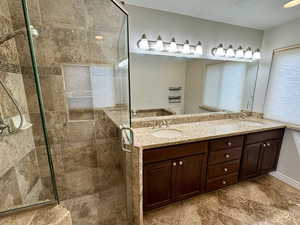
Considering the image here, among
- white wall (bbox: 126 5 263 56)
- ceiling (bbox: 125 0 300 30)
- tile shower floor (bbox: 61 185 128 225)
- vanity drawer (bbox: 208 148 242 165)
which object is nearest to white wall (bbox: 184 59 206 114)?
white wall (bbox: 126 5 263 56)

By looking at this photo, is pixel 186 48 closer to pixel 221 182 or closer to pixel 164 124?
pixel 164 124

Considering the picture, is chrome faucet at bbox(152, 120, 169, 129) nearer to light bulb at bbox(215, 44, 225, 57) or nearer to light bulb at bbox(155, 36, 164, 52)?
light bulb at bbox(155, 36, 164, 52)

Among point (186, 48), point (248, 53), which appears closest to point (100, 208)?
point (186, 48)

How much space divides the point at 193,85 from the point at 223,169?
123 centimetres

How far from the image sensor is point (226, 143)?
5.68 ft

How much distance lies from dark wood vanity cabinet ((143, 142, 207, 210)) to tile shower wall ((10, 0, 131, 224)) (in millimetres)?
363

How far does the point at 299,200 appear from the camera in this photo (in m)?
1.79

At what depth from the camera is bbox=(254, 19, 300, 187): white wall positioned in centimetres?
199

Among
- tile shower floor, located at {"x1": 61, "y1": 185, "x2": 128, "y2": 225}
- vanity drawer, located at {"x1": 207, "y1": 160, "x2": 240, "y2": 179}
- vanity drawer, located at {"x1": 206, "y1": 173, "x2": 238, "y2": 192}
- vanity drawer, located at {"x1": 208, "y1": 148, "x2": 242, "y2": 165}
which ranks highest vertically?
vanity drawer, located at {"x1": 208, "y1": 148, "x2": 242, "y2": 165}

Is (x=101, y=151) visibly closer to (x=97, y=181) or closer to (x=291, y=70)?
(x=97, y=181)

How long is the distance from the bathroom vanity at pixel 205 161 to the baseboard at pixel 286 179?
0.56 feet

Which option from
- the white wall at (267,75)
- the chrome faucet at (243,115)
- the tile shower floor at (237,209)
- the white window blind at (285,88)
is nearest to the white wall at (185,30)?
the white wall at (267,75)

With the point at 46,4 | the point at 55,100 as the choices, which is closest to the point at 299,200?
the point at 55,100

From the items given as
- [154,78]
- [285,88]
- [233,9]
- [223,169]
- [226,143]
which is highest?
[233,9]
